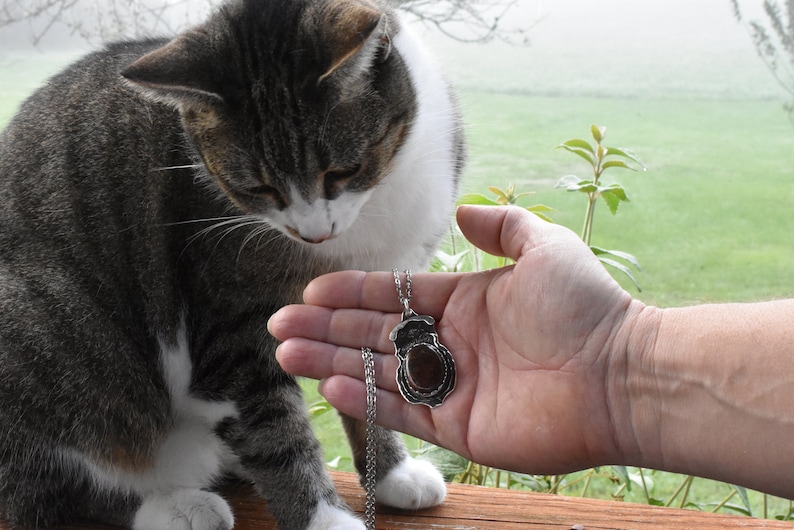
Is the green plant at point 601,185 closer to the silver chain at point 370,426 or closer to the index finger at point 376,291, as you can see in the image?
the index finger at point 376,291

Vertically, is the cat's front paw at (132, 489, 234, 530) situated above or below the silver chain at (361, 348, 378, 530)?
below

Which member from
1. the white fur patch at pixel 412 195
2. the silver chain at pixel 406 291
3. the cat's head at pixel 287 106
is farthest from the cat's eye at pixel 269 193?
the silver chain at pixel 406 291

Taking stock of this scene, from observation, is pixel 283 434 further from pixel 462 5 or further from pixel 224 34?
pixel 462 5

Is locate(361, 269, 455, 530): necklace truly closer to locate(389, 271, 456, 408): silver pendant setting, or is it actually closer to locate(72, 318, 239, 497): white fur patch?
locate(389, 271, 456, 408): silver pendant setting

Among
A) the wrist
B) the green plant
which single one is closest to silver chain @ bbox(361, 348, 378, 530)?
the wrist

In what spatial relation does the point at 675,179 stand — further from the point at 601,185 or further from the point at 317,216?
the point at 317,216

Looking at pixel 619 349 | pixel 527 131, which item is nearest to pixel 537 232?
pixel 619 349

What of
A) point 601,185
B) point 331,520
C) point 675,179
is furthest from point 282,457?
point 675,179
